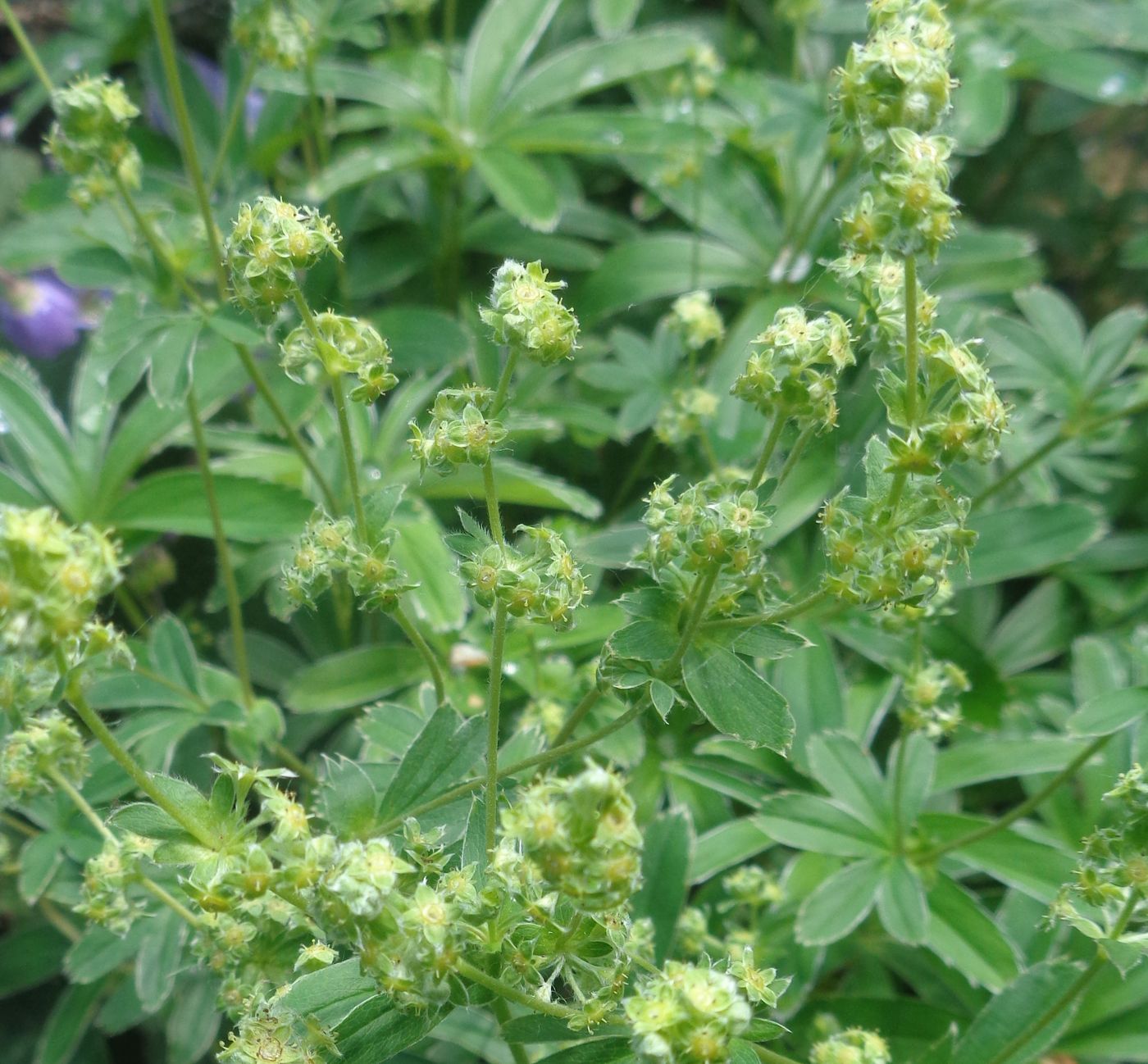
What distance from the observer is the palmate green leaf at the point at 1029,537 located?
229 centimetres

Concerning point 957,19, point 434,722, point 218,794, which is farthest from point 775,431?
point 957,19

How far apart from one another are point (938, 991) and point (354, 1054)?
50.9 inches

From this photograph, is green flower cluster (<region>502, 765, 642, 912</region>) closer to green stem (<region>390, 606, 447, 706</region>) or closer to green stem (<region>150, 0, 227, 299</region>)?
green stem (<region>390, 606, 447, 706</region>)

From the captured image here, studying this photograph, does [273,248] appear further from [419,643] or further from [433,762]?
[433,762]

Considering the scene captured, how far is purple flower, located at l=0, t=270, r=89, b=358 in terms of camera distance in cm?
289

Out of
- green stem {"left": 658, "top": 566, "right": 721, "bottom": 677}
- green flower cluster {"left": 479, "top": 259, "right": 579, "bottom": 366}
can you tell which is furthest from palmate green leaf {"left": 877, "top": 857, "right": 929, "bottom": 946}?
green flower cluster {"left": 479, "top": 259, "right": 579, "bottom": 366}

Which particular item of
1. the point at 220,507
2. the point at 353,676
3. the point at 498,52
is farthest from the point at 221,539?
the point at 498,52

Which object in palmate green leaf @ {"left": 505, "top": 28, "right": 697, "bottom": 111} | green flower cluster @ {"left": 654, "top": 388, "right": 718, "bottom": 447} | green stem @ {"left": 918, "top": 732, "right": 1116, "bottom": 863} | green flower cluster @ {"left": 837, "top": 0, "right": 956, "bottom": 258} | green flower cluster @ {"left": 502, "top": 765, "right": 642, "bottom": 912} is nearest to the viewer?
green flower cluster @ {"left": 502, "top": 765, "right": 642, "bottom": 912}

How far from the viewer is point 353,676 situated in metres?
2.14

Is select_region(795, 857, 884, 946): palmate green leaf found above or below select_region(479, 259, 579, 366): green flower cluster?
below

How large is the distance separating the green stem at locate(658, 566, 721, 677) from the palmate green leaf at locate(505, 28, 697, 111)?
1785 mm

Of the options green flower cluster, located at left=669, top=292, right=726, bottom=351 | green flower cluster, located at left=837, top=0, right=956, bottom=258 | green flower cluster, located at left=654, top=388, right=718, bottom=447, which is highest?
green flower cluster, located at left=837, top=0, right=956, bottom=258

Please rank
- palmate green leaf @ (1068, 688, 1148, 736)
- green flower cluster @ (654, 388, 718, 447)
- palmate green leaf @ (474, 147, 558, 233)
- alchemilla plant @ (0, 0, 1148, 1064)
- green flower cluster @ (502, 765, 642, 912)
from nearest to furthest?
green flower cluster @ (502, 765, 642, 912) < alchemilla plant @ (0, 0, 1148, 1064) < palmate green leaf @ (1068, 688, 1148, 736) < green flower cluster @ (654, 388, 718, 447) < palmate green leaf @ (474, 147, 558, 233)

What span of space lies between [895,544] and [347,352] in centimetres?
67
